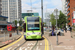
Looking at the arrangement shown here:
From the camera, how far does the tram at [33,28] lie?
15383mm

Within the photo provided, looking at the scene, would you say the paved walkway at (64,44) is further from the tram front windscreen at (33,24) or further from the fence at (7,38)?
the fence at (7,38)

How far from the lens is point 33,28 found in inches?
613

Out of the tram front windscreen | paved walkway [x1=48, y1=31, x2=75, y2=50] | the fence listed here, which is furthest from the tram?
the fence

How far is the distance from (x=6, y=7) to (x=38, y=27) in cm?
10401

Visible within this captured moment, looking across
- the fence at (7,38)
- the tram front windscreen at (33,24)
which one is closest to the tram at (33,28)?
the tram front windscreen at (33,24)

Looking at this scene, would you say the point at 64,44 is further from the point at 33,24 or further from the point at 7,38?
the point at 7,38

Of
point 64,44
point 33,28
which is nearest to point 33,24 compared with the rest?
point 33,28

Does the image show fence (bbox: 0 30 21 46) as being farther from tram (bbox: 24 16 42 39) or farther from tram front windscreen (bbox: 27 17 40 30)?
tram front windscreen (bbox: 27 17 40 30)

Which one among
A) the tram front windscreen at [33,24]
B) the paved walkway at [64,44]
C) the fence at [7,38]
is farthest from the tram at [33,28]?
the fence at [7,38]

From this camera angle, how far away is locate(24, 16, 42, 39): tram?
50.5 ft

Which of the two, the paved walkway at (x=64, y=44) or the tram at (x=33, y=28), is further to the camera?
the tram at (x=33, y=28)

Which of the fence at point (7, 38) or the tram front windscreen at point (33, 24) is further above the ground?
the tram front windscreen at point (33, 24)

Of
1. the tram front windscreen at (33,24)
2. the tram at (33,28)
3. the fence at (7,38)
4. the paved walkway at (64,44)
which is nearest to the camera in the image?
the paved walkway at (64,44)

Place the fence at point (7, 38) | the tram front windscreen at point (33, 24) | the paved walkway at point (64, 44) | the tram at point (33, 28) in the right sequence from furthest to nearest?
the tram front windscreen at point (33, 24), the tram at point (33, 28), the fence at point (7, 38), the paved walkway at point (64, 44)
